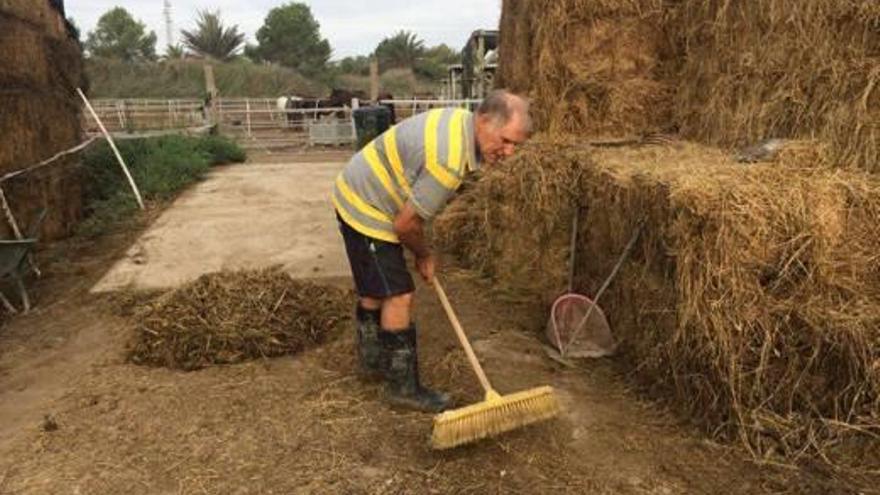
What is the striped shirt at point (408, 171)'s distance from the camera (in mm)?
3312

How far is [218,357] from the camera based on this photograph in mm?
4488

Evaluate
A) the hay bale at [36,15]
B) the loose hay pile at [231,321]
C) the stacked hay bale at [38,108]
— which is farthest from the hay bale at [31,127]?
the loose hay pile at [231,321]

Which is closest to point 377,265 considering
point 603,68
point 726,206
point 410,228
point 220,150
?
point 410,228

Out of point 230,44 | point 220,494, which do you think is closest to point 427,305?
point 220,494

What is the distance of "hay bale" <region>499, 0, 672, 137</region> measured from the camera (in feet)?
18.6

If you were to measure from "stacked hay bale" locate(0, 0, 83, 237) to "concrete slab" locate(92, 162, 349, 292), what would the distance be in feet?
3.59

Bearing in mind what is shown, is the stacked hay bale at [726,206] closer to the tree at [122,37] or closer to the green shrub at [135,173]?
the green shrub at [135,173]

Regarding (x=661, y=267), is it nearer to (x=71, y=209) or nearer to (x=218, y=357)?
(x=218, y=357)

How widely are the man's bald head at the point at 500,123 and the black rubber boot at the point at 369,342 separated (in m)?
1.22

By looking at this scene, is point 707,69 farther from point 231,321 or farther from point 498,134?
point 231,321

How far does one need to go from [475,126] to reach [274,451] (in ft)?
5.77

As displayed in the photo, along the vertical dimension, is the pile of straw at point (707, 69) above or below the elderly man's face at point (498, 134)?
above

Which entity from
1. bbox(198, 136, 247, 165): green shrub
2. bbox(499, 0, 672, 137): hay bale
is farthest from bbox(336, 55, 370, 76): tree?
bbox(499, 0, 672, 137): hay bale

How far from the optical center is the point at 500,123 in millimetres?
3301
